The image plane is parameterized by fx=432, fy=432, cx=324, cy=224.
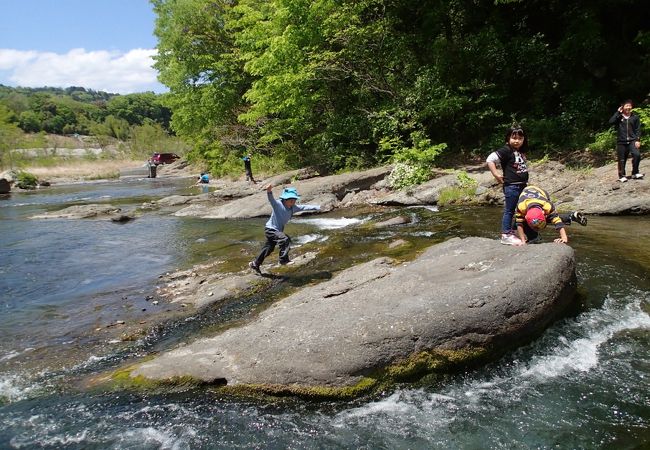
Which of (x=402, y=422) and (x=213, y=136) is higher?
(x=213, y=136)

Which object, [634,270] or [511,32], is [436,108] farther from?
[634,270]

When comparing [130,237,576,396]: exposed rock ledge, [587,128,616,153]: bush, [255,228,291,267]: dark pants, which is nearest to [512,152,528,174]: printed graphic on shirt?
[130,237,576,396]: exposed rock ledge

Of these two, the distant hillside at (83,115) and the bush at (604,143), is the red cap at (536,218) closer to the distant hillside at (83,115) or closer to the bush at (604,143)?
the bush at (604,143)

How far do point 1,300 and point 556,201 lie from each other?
14342mm

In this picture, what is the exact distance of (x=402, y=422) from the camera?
164 inches

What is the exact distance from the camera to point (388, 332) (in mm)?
4895

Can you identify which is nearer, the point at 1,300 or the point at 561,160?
the point at 1,300

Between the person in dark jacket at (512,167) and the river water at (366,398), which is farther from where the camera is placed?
the person in dark jacket at (512,167)

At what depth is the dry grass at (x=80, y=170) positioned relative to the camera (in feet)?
174

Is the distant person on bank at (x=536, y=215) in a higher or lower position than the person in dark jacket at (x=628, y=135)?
lower

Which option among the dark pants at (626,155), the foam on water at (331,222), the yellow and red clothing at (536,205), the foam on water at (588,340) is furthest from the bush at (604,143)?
the foam on water at (588,340)

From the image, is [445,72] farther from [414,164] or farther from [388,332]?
[388,332]

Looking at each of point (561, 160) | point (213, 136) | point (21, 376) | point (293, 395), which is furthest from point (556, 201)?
point (213, 136)

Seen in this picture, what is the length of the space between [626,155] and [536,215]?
24.3ft
